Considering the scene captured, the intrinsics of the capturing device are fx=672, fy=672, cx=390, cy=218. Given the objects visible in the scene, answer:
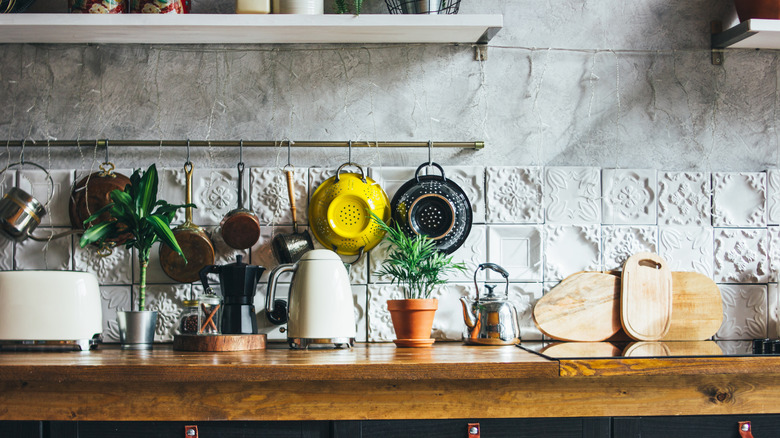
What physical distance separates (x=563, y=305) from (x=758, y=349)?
53 centimetres

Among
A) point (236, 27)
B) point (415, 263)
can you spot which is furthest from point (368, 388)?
point (236, 27)

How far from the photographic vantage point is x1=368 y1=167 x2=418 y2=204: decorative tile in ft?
6.86

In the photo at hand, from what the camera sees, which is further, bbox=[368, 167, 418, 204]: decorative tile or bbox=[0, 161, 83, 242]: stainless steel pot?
bbox=[368, 167, 418, 204]: decorative tile

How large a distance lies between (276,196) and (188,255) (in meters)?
0.31

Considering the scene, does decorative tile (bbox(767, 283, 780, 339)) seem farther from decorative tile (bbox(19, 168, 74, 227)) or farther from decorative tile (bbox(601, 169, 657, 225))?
decorative tile (bbox(19, 168, 74, 227))

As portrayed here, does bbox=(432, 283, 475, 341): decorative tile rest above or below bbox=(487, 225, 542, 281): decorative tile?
below

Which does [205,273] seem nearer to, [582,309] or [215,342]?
[215,342]

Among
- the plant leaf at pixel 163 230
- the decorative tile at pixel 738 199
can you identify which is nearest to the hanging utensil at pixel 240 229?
the plant leaf at pixel 163 230

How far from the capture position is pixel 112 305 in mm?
2029

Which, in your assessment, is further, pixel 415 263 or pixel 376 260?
pixel 376 260

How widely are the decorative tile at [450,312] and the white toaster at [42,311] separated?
98 centimetres

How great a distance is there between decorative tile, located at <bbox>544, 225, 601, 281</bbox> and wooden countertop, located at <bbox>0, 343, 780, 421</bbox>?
638 millimetres

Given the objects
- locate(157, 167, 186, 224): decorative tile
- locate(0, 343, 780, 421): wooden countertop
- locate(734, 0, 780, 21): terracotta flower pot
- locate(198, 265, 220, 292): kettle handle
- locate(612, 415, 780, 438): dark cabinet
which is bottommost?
locate(612, 415, 780, 438): dark cabinet

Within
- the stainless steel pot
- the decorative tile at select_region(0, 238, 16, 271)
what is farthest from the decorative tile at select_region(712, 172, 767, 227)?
the decorative tile at select_region(0, 238, 16, 271)
